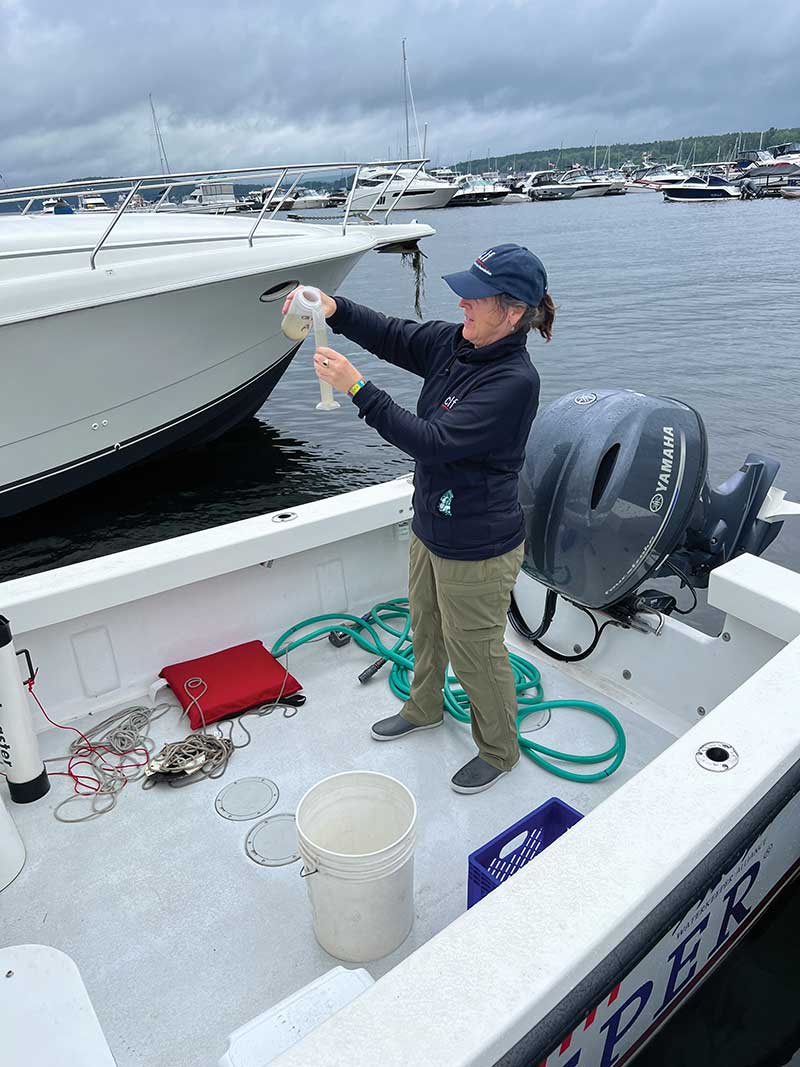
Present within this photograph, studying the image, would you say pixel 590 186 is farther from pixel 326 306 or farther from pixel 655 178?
pixel 326 306

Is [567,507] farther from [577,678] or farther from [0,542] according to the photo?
[0,542]

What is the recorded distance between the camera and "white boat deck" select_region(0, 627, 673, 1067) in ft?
5.83

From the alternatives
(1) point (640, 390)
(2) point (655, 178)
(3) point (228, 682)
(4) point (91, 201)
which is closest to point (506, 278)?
(3) point (228, 682)

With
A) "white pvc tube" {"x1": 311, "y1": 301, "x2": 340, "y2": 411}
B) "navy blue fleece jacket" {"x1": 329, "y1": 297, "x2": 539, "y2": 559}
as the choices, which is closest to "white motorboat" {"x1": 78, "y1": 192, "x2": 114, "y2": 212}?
"white pvc tube" {"x1": 311, "y1": 301, "x2": 340, "y2": 411}

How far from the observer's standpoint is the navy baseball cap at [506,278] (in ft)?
6.04

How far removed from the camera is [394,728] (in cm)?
259

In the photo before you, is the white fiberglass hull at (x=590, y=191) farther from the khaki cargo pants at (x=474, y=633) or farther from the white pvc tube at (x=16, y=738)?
the white pvc tube at (x=16, y=738)

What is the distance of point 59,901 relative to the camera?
2.02 metres

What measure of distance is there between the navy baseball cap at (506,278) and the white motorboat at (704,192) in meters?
57.7

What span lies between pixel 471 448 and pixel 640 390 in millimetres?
9655

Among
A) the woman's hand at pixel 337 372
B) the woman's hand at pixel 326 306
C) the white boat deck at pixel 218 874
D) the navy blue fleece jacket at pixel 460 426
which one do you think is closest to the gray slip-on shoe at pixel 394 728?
the white boat deck at pixel 218 874

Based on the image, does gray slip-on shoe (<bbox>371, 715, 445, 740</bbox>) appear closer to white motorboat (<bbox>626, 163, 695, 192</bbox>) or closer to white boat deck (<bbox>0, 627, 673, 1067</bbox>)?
white boat deck (<bbox>0, 627, 673, 1067</bbox>)

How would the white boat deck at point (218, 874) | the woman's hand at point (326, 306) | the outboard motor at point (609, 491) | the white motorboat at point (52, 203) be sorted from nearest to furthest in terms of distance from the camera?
1. the white boat deck at point (218, 874)
2. the woman's hand at point (326, 306)
3. the outboard motor at point (609, 491)
4. the white motorboat at point (52, 203)

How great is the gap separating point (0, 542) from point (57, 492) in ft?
2.77
